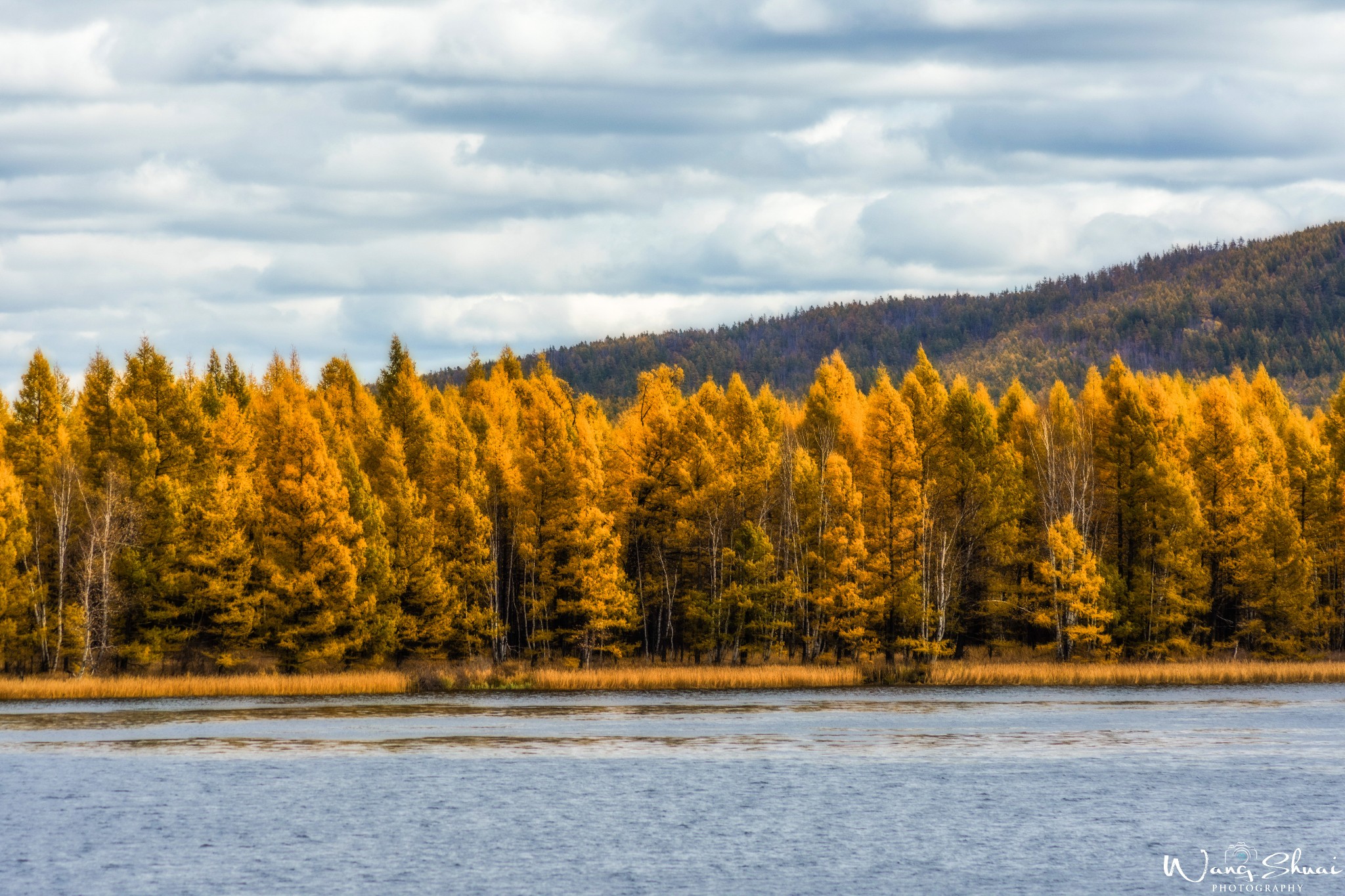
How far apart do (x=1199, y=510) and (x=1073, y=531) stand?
354 inches

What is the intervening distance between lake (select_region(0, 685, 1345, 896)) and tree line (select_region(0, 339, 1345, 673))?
1167cm

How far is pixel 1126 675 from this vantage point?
69.0m

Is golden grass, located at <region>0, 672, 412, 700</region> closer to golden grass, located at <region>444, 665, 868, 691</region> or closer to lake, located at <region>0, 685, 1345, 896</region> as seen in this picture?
golden grass, located at <region>444, 665, 868, 691</region>

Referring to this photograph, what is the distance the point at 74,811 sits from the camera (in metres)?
33.6

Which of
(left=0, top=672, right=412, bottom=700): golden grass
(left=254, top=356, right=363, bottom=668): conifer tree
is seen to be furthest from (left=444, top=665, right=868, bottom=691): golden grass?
(left=254, top=356, right=363, bottom=668): conifer tree

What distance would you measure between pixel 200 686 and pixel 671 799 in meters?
36.9

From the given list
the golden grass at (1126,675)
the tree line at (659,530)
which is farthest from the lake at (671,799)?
the tree line at (659,530)

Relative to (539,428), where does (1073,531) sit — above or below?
below

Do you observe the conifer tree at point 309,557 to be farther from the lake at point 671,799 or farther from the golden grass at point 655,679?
the lake at point 671,799

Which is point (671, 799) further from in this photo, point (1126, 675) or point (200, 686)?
point (1126, 675)

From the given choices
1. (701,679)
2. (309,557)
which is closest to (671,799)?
(701,679)

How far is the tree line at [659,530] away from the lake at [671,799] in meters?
11.7

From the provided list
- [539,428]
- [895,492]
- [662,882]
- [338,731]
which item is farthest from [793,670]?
[662,882]

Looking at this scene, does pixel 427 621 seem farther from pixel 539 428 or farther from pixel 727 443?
pixel 727 443
